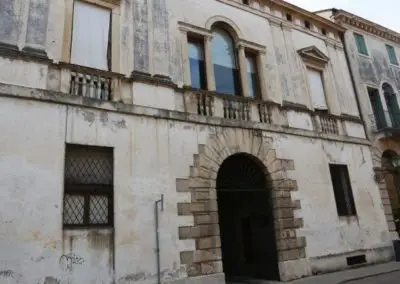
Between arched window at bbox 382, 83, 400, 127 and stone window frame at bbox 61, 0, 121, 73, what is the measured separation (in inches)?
447

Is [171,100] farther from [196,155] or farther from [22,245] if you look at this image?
[22,245]

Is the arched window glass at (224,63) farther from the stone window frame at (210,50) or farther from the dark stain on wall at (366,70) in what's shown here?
the dark stain on wall at (366,70)

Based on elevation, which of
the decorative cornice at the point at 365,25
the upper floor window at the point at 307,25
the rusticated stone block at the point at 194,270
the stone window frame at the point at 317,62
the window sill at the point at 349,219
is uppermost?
the decorative cornice at the point at 365,25

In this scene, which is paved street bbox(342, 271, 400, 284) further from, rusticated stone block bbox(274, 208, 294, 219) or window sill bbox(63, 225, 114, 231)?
window sill bbox(63, 225, 114, 231)

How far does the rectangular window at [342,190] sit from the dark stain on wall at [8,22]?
905cm

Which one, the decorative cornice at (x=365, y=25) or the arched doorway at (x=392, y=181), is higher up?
the decorative cornice at (x=365, y=25)

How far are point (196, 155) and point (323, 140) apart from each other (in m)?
4.69

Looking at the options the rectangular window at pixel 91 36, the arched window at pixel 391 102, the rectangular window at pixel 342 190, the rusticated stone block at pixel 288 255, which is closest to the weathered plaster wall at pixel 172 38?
the rectangular window at pixel 91 36

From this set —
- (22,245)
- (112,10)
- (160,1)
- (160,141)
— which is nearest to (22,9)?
(112,10)

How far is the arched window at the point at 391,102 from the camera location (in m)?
13.9

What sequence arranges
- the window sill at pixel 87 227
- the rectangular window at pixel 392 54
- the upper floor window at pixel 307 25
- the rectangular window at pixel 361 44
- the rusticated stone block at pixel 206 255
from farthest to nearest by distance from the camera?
the rectangular window at pixel 392 54 < the rectangular window at pixel 361 44 < the upper floor window at pixel 307 25 < the rusticated stone block at pixel 206 255 < the window sill at pixel 87 227

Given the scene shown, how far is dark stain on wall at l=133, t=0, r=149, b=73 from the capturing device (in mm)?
7955

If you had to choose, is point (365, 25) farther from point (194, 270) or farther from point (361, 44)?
point (194, 270)

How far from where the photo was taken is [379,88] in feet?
44.8
